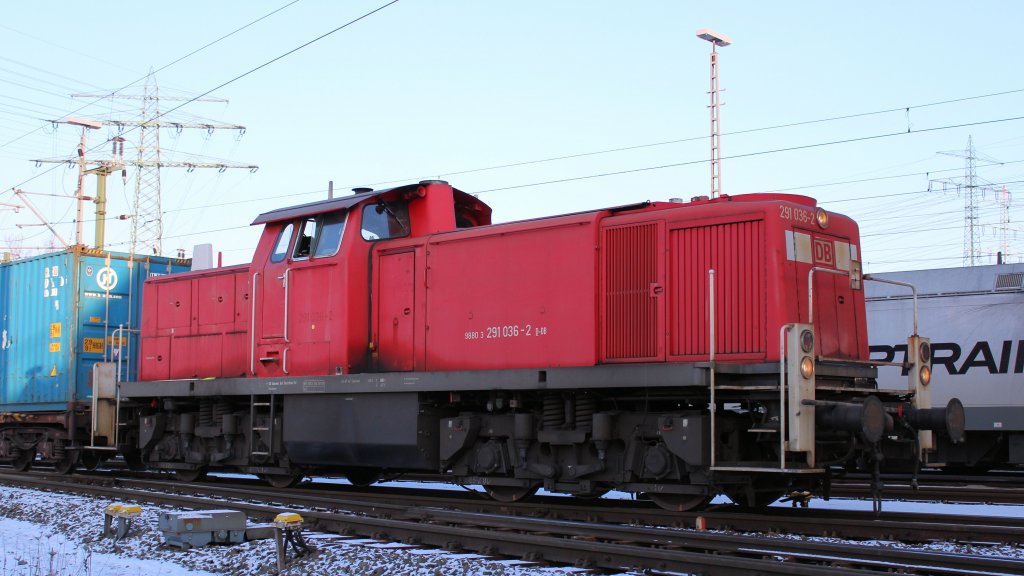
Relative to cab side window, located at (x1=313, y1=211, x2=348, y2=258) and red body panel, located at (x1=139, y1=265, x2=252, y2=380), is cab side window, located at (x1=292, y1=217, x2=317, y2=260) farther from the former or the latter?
red body panel, located at (x1=139, y1=265, x2=252, y2=380)

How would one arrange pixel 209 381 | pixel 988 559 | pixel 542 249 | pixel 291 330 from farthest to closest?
1. pixel 209 381
2. pixel 291 330
3. pixel 542 249
4. pixel 988 559

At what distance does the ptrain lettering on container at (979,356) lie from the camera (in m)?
16.1

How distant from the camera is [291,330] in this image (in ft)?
41.3

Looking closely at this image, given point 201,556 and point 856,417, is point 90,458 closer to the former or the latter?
point 201,556

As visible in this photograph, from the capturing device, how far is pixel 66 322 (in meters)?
15.9

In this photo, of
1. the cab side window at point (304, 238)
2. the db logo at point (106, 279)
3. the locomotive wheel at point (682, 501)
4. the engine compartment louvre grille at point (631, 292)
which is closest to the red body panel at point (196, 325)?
the db logo at point (106, 279)

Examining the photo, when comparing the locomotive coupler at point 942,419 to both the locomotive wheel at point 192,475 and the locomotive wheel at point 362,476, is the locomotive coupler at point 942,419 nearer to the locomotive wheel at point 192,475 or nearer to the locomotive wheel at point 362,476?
the locomotive wheel at point 362,476

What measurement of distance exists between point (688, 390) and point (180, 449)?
27.6 feet

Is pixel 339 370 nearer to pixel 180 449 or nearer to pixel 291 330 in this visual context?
pixel 291 330

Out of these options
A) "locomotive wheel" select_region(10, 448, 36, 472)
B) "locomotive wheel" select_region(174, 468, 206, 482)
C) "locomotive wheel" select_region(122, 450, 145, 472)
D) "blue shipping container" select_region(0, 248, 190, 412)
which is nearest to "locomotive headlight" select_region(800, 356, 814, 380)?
"locomotive wheel" select_region(174, 468, 206, 482)

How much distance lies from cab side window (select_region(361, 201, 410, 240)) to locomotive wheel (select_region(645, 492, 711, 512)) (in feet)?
15.5

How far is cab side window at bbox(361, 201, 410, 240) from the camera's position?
12133 millimetres

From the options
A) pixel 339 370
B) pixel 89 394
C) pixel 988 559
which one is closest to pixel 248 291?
pixel 339 370

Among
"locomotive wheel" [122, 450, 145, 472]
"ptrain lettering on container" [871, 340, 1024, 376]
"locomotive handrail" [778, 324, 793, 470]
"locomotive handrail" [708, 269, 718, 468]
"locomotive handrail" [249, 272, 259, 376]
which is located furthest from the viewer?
"ptrain lettering on container" [871, 340, 1024, 376]
